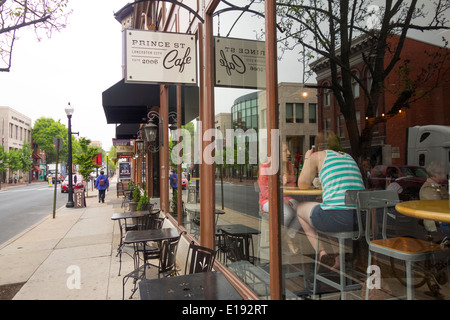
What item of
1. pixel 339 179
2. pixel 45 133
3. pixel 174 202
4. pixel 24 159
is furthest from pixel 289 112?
pixel 45 133

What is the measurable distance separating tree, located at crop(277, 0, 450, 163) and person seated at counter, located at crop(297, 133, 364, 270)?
0.17 m

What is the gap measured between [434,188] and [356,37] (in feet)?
4.67

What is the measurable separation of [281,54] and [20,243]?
8.50 m

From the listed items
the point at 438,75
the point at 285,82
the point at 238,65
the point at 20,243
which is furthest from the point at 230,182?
the point at 20,243

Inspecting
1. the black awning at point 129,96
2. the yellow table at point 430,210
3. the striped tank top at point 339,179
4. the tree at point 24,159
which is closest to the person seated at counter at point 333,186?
the striped tank top at point 339,179

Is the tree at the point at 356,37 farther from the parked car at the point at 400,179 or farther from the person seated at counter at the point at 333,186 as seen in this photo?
the parked car at the point at 400,179

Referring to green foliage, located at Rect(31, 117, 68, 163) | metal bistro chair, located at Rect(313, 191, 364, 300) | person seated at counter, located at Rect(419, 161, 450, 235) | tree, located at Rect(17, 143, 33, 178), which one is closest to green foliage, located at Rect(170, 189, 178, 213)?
metal bistro chair, located at Rect(313, 191, 364, 300)

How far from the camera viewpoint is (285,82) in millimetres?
2975

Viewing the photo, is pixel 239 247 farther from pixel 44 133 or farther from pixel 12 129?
pixel 44 133

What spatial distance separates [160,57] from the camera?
4.97 m

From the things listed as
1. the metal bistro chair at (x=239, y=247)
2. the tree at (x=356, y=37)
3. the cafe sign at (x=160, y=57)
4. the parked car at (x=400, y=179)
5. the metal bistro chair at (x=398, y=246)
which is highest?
the cafe sign at (x=160, y=57)

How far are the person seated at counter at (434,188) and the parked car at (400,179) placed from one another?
0.07 metres

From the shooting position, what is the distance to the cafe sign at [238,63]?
12.2 ft

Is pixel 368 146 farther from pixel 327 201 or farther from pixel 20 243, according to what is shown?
pixel 20 243
